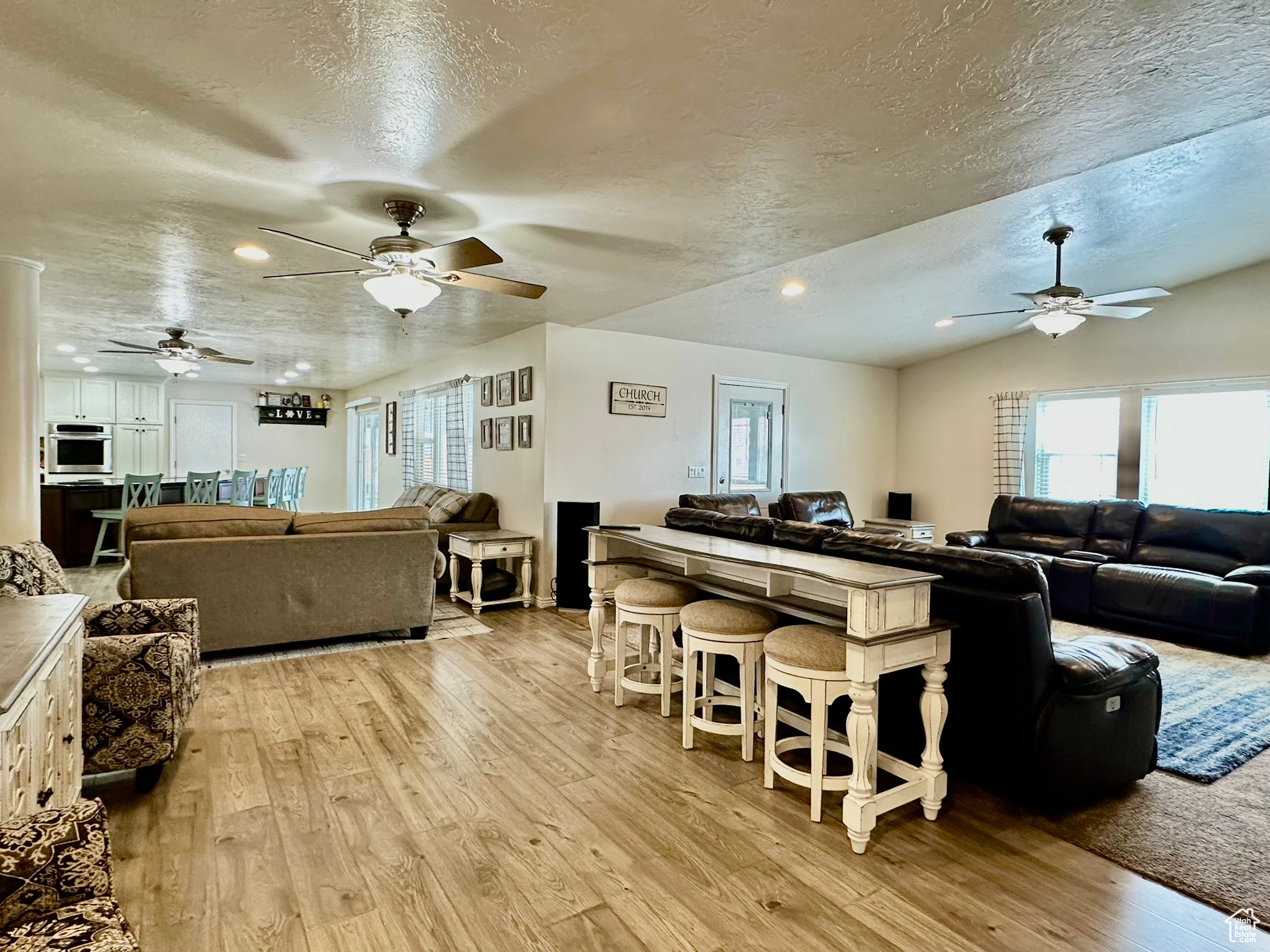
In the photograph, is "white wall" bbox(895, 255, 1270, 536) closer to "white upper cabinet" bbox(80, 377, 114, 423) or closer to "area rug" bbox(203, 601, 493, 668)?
"area rug" bbox(203, 601, 493, 668)

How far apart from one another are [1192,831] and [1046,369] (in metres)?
5.61

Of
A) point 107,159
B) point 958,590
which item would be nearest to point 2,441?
point 107,159

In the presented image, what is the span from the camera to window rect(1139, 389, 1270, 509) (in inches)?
216

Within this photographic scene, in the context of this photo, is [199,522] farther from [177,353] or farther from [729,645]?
[729,645]

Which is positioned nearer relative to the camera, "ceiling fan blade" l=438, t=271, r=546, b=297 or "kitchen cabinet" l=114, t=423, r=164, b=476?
"ceiling fan blade" l=438, t=271, r=546, b=297

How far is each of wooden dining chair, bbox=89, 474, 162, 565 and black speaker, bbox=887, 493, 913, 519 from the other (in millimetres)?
8583

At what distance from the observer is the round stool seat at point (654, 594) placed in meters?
3.26

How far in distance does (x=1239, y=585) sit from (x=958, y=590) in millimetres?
3530

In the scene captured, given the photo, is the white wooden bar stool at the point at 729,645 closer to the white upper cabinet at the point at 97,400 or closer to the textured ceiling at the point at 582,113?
the textured ceiling at the point at 582,113

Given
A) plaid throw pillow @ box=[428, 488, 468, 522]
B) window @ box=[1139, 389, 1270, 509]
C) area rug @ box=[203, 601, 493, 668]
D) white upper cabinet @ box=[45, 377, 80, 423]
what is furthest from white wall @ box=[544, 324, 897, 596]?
white upper cabinet @ box=[45, 377, 80, 423]

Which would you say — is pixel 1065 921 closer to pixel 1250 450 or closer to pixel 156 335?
pixel 1250 450

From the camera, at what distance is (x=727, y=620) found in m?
2.85

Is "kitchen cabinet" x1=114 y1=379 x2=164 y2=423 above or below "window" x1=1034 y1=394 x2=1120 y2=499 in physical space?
above

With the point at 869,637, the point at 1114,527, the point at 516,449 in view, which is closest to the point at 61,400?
the point at 516,449
